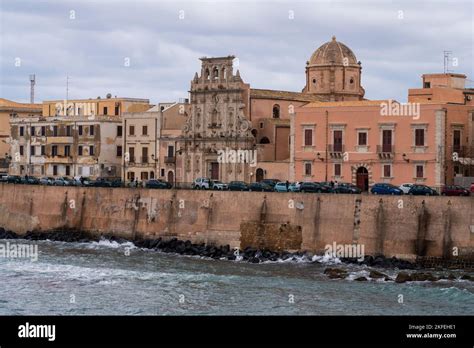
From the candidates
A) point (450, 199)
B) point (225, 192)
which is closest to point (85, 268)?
point (225, 192)

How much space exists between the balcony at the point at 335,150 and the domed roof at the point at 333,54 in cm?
1588

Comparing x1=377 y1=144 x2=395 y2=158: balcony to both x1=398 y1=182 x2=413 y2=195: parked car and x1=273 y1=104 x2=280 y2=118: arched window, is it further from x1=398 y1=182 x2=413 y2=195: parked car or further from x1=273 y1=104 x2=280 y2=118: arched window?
x1=273 y1=104 x2=280 y2=118: arched window

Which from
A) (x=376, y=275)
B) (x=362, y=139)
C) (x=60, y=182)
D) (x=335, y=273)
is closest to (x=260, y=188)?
(x=362, y=139)

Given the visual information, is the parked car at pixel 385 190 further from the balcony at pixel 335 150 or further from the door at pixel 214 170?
the door at pixel 214 170

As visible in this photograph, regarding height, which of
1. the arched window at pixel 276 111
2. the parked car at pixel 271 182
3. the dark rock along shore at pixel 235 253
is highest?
the arched window at pixel 276 111

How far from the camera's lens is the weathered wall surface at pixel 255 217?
58.1 meters

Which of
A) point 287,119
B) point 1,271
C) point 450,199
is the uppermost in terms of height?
point 287,119

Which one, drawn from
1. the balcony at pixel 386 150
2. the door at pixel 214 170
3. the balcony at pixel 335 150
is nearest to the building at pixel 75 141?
the door at pixel 214 170

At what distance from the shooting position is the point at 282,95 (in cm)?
8256

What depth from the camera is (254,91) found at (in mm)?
80938

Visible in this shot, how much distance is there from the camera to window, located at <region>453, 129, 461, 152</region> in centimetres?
7000
